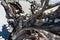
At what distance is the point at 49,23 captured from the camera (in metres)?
2.00

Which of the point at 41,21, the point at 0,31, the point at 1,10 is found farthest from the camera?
the point at 1,10

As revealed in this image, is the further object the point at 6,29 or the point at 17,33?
the point at 6,29

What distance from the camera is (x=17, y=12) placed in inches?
92.0

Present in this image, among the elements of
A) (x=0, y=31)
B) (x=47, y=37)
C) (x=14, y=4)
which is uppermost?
(x=14, y=4)

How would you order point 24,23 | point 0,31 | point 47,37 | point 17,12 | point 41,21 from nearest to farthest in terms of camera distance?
point 47,37
point 41,21
point 24,23
point 17,12
point 0,31

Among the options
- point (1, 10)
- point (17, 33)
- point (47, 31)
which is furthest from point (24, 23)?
point (1, 10)

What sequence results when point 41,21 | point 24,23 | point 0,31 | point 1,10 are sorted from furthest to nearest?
point 1,10 < point 0,31 < point 24,23 < point 41,21

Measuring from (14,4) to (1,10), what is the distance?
0.68 m

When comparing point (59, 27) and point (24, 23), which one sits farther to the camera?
point (24, 23)

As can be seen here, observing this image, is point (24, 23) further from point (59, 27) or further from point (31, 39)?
point (59, 27)

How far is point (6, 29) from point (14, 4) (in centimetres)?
40

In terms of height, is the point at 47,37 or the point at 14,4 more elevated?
the point at 14,4

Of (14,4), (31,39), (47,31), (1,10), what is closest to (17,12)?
(14,4)

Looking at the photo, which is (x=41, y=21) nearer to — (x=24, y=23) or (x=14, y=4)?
(x=24, y=23)
